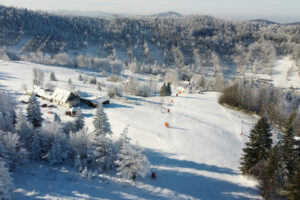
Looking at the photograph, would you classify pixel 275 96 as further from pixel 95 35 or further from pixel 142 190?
pixel 95 35

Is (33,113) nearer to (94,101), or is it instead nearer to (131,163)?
(131,163)

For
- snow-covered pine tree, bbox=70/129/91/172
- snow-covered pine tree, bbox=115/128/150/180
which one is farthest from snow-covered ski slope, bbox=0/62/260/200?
snow-covered pine tree, bbox=70/129/91/172

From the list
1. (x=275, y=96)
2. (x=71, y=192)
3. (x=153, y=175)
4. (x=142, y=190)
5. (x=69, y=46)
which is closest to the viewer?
(x=71, y=192)

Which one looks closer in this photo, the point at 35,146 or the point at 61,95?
→ the point at 35,146

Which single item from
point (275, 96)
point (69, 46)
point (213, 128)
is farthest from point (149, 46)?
point (213, 128)

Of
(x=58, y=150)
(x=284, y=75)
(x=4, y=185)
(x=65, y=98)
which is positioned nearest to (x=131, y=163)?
(x=58, y=150)

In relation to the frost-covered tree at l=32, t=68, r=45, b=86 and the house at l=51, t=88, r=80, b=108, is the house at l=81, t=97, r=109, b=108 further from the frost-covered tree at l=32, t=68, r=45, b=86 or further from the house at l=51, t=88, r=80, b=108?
the frost-covered tree at l=32, t=68, r=45, b=86
